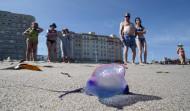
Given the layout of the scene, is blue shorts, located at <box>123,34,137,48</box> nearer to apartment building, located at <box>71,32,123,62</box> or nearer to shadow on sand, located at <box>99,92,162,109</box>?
shadow on sand, located at <box>99,92,162,109</box>

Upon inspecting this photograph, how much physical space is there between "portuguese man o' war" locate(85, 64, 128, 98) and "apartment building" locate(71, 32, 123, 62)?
43513 millimetres

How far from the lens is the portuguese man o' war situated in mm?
880

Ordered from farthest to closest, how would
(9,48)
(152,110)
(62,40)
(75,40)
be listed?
(75,40)
(9,48)
(62,40)
(152,110)

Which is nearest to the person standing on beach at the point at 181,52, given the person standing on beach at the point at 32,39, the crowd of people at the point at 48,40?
the crowd of people at the point at 48,40

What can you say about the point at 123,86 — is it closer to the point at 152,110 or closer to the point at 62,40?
the point at 152,110

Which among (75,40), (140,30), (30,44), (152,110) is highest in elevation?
(75,40)

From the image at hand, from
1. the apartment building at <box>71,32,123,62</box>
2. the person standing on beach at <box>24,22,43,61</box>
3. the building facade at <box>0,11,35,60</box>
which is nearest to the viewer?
the person standing on beach at <box>24,22,43,61</box>

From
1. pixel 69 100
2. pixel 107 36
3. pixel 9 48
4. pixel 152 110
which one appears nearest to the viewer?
pixel 152 110

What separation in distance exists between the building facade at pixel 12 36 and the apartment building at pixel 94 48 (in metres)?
15.0

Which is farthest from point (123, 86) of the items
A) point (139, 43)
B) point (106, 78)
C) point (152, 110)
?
point (139, 43)

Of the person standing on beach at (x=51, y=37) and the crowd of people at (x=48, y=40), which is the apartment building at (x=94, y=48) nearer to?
the crowd of people at (x=48, y=40)

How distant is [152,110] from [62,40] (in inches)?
231

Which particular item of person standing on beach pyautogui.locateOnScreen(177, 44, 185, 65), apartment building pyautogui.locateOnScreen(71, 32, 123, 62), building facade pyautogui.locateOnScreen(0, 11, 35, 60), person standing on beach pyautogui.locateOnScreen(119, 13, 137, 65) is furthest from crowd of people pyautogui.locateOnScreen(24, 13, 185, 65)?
apartment building pyautogui.locateOnScreen(71, 32, 123, 62)

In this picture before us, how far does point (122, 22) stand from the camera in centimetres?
482
